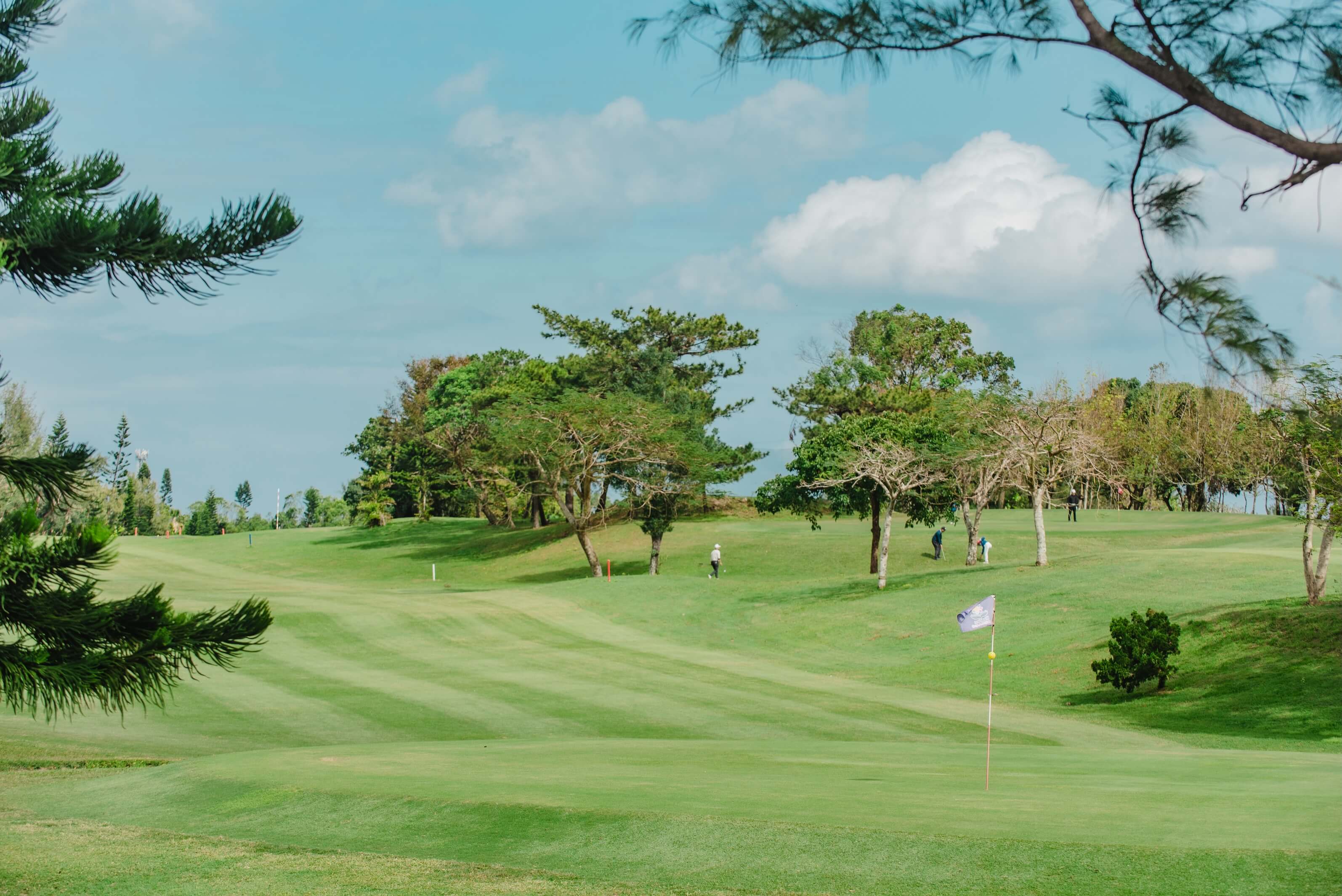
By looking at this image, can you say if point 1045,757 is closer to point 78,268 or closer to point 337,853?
point 337,853

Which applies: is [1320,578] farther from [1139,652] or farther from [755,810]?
[755,810]

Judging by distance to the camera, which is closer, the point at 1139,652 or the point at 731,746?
the point at 731,746

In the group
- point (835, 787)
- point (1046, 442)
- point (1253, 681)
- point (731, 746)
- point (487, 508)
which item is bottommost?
point (1253, 681)

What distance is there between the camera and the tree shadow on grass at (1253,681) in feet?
72.8

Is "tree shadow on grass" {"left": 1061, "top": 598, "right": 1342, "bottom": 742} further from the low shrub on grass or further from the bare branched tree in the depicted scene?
the bare branched tree

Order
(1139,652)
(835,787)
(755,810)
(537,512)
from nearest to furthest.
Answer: (755,810)
(835,787)
(1139,652)
(537,512)

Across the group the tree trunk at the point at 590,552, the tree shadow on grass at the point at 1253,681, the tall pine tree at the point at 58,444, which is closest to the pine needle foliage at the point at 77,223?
the tall pine tree at the point at 58,444

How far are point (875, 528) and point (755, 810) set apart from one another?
3771 cm

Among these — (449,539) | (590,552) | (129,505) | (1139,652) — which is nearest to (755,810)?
(1139,652)

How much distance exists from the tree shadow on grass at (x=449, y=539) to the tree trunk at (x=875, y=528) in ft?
77.8

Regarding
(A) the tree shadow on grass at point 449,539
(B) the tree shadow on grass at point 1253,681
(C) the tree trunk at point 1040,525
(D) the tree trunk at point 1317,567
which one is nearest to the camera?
(B) the tree shadow on grass at point 1253,681

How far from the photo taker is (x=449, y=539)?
73.8 meters

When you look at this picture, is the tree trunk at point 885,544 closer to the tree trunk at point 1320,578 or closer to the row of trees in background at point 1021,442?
the row of trees in background at point 1021,442

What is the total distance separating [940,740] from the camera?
772 inches
